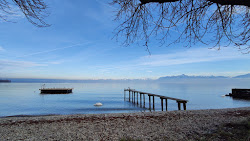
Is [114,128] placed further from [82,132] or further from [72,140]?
[72,140]

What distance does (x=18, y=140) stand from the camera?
5867 mm

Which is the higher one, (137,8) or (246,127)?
(137,8)

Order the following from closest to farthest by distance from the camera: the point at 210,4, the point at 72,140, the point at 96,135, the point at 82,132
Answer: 1. the point at 210,4
2. the point at 72,140
3. the point at 96,135
4. the point at 82,132

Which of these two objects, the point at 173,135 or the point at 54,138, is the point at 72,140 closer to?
the point at 54,138

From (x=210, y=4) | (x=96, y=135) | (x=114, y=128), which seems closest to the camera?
(x=210, y=4)

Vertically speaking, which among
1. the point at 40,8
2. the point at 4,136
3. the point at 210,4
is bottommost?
the point at 4,136

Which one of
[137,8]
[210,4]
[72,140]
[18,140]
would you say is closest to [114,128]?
[72,140]

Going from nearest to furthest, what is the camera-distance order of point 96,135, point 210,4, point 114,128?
1. point 210,4
2. point 96,135
3. point 114,128

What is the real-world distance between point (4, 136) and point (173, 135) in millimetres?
6800

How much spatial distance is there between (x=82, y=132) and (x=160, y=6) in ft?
19.4

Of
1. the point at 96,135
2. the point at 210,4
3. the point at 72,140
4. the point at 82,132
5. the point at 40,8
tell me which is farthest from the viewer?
the point at 82,132

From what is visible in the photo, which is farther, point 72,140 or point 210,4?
point 72,140

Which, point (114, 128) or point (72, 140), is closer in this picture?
point (72, 140)

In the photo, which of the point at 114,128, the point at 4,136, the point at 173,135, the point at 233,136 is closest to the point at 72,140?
the point at 114,128
